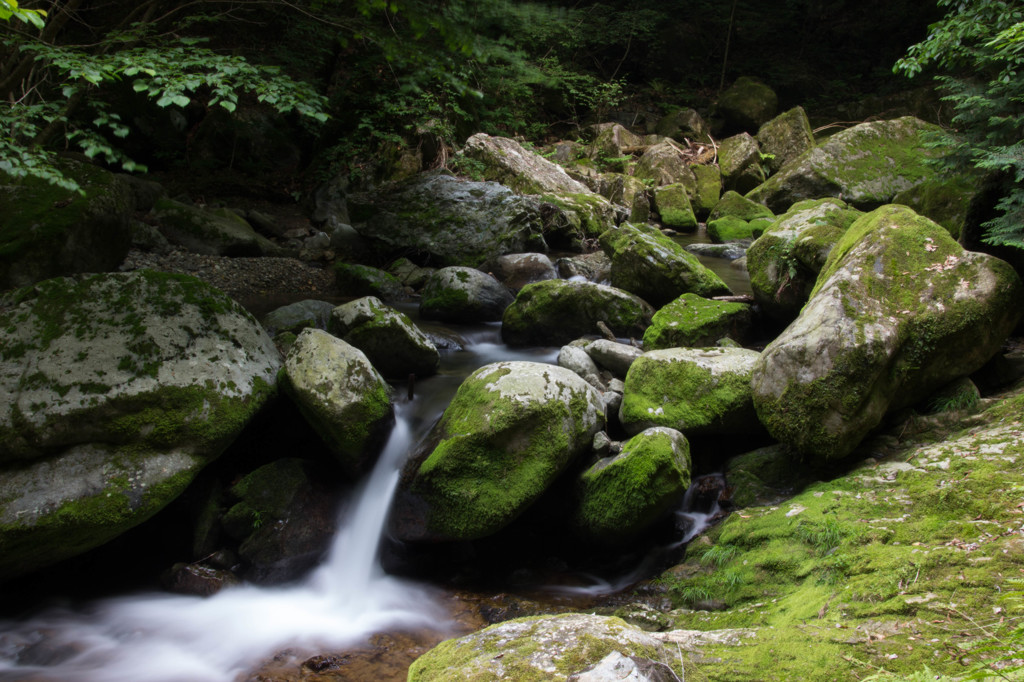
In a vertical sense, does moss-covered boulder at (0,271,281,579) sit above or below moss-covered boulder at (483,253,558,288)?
below

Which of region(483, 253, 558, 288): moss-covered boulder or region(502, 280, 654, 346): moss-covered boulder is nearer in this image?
region(502, 280, 654, 346): moss-covered boulder

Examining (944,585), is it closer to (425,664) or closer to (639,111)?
(425,664)

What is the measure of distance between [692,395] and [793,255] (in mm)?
2315

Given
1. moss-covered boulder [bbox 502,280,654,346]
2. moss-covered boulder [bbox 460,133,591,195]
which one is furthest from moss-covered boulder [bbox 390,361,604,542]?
Result: moss-covered boulder [bbox 460,133,591,195]

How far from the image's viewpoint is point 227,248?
9508 mm

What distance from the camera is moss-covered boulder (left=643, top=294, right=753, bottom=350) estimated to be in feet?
19.9

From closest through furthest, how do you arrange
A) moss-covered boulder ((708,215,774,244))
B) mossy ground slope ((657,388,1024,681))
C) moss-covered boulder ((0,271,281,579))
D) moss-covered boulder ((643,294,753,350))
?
mossy ground slope ((657,388,1024,681))
moss-covered boulder ((0,271,281,579))
moss-covered boulder ((643,294,753,350))
moss-covered boulder ((708,215,774,244))

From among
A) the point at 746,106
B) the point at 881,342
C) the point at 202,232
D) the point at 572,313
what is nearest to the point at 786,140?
the point at 746,106

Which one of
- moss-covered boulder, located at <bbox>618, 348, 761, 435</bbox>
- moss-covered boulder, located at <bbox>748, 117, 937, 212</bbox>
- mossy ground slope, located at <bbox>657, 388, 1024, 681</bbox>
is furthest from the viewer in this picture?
moss-covered boulder, located at <bbox>748, 117, 937, 212</bbox>

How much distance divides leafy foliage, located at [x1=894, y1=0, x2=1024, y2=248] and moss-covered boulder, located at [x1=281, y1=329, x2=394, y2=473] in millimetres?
4700

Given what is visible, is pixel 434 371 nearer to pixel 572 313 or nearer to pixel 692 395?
pixel 572 313

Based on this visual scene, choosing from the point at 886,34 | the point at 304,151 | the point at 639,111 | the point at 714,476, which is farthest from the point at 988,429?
the point at 886,34

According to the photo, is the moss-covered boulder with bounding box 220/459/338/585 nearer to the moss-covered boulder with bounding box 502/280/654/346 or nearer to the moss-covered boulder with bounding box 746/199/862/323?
the moss-covered boulder with bounding box 502/280/654/346

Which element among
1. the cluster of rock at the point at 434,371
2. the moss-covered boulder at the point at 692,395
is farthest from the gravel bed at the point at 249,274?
the moss-covered boulder at the point at 692,395
